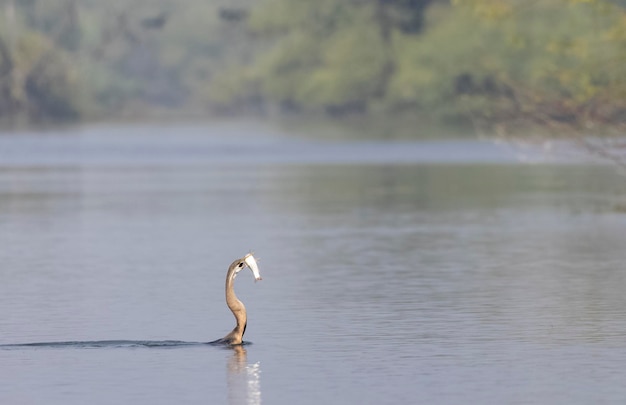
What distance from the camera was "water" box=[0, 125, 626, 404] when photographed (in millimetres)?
→ 14672

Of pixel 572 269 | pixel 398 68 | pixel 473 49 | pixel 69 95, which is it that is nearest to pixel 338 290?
pixel 572 269

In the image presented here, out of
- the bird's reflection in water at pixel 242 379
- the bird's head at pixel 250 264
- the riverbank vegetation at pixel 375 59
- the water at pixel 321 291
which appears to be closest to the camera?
the bird's reflection in water at pixel 242 379

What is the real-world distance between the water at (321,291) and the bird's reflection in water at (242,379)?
1.2 inches

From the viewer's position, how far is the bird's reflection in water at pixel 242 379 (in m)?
13.9

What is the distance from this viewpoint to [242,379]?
14883 millimetres

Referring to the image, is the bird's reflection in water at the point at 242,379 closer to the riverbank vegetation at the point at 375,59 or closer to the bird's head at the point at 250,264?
the bird's head at the point at 250,264

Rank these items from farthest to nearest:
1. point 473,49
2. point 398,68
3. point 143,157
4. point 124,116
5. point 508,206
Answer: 1. point 124,116
2. point 398,68
3. point 473,49
4. point 143,157
5. point 508,206

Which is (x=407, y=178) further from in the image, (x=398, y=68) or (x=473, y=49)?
(x=398, y=68)

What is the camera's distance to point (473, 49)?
91688mm

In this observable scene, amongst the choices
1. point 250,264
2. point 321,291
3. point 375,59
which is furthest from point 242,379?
point 375,59

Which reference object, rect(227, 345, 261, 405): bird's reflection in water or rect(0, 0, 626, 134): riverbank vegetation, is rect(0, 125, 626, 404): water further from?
rect(0, 0, 626, 134): riverbank vegetation

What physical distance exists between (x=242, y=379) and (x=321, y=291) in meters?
6.77

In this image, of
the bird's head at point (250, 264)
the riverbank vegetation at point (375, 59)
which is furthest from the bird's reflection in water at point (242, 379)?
the riverbank vegetation at point (375, 59)

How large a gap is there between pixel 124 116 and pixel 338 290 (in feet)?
449
